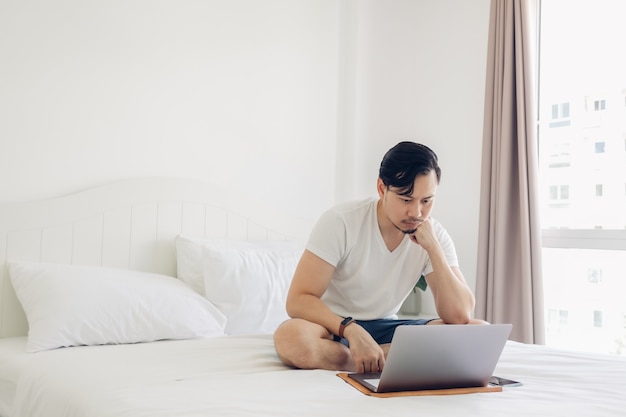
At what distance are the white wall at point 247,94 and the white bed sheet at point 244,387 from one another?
892 mm

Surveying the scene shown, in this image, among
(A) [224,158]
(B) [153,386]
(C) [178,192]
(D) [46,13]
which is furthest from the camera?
(A) [224,158]

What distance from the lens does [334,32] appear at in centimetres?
357

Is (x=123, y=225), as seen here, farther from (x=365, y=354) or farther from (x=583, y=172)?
(x=583, y=172)

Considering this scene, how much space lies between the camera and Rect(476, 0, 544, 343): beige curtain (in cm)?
306

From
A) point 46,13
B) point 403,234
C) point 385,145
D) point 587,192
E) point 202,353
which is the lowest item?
point 202,353

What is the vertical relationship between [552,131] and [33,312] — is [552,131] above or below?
above

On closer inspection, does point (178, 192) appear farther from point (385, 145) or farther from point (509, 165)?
point (509, 165)

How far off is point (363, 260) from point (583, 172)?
1631 mm

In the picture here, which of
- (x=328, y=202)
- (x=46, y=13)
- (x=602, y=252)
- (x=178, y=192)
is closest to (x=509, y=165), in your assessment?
(x=602, y=252)

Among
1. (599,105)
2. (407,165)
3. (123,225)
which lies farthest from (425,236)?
(599,105)

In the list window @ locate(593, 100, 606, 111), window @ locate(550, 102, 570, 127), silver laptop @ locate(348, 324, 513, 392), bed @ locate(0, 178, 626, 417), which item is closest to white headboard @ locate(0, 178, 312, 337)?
bed @ locate(0, 178, 626, 417)

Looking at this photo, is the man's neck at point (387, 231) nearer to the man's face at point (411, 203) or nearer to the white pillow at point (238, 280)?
the man's face at point (411, 203)

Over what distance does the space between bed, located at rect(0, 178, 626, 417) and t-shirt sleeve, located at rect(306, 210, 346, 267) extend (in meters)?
0.35

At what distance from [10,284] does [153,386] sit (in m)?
1.08
